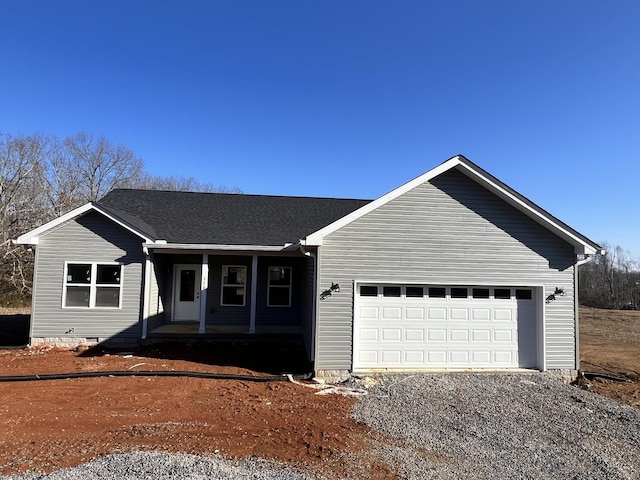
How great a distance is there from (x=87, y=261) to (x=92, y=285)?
2.33 feet

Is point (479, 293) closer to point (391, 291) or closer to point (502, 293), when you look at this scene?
point (502, 293)

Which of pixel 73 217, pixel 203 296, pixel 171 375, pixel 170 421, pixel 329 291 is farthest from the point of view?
pixel 203 296

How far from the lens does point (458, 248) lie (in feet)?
30.4

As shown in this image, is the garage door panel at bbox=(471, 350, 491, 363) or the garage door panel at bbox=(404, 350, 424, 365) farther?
the garage door panel at bbox=(471, 350, 491, 363)

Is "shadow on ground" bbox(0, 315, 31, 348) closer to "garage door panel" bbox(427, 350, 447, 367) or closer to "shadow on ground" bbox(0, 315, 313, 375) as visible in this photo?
"shadow on ground" bbox(0, 315, 313, 375)

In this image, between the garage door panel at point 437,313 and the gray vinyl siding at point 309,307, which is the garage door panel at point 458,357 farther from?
the gray vinyl siding at point 309,307

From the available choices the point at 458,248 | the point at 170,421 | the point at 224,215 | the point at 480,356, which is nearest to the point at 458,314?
the point at 480,356

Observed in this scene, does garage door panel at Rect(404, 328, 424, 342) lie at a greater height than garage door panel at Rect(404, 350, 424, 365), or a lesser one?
greater

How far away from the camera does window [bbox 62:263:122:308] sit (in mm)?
11281

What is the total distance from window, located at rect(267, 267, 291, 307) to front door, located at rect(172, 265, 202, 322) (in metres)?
2.50

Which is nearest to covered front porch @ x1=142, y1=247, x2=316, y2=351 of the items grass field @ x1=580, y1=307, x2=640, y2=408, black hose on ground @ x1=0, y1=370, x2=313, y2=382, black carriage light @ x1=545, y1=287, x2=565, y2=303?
black hose on ground @ x1=0, y1=370, x2=313, y2=382

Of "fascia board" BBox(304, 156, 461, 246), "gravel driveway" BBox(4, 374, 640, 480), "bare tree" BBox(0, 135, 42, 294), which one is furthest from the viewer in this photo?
"bare tree" BBox(0, 135, 42, 294)

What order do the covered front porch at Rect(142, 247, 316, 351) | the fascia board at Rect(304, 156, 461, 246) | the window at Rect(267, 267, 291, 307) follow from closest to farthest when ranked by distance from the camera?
the fascia board at Rect(304, 156, 461, 246), the covered front porch at Rect(142, 247, 316, 351), the window at Rect(267, 267, 291, 307)

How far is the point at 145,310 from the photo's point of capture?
11273 millimetres
